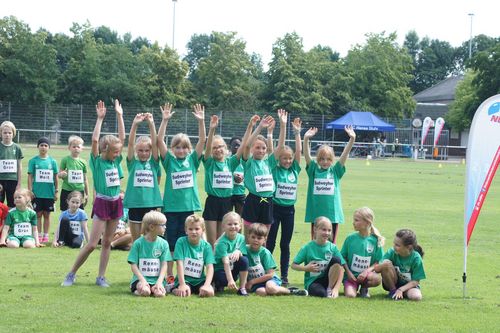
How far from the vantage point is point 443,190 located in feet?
101

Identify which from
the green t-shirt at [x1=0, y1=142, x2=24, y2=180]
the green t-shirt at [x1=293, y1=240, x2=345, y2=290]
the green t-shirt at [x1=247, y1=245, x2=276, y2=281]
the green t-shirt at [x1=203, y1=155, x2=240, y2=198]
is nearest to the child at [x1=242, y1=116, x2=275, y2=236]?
the green t-shirt at [x1=203, y1=155, x2=240, y2=198]

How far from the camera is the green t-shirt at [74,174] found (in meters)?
15.5

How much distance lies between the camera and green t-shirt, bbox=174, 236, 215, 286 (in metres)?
10.1

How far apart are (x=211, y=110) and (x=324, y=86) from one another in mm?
11790

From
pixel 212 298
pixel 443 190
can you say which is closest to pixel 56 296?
pixel 212 298

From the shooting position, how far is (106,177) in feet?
34.7

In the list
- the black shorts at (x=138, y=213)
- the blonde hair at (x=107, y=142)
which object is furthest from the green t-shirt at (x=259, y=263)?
the blonde hair at (x=107, y=142)

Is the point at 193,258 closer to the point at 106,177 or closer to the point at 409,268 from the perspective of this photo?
the point at 106,177

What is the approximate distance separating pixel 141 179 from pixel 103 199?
1.90 feet

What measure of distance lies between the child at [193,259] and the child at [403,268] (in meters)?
2.00

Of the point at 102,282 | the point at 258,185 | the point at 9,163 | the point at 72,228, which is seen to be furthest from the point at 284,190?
the point at 9,163

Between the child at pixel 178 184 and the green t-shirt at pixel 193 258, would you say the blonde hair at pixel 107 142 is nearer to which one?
the child at pixel 178 184

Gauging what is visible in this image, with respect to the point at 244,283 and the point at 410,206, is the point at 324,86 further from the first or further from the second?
the point at 244,283

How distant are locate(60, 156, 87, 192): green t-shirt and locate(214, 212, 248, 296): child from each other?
232 inches
